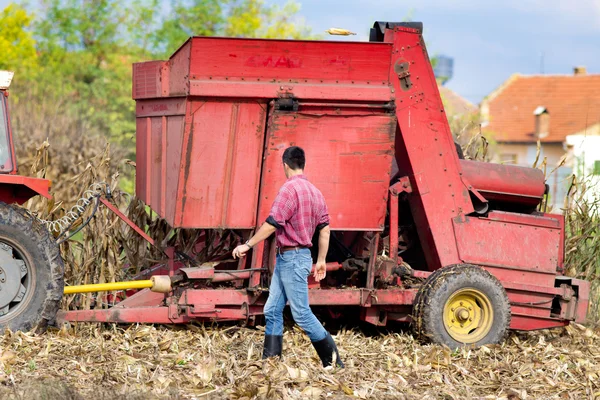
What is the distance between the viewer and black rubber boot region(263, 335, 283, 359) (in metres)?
6.80

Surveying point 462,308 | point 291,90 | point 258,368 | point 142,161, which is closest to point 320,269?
point 258,368

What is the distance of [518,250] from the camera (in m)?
8.16

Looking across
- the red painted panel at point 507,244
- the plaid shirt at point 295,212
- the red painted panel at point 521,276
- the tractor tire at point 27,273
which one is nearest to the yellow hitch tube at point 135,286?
the tractor tire at point 27,273

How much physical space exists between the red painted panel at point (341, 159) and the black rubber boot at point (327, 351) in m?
1.25

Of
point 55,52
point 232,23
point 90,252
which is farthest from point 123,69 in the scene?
point 90,252

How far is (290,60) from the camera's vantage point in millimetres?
7438

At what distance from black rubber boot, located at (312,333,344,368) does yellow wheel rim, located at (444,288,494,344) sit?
1397mm

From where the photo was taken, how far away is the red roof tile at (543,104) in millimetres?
42594

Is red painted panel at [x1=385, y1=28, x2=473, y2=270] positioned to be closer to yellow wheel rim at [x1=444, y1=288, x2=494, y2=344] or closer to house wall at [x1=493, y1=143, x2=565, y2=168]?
yellow wheel rim at [x1=444, y1=288, x2=494, y2=344]

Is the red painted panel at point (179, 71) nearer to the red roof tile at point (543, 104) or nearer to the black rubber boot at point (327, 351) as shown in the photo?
the black rubber boot at point (327, 351)

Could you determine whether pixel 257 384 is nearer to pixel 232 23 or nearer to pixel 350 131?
pixel 350 131

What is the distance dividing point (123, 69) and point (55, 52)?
223cm

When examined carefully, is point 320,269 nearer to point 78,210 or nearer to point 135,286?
point 135,286

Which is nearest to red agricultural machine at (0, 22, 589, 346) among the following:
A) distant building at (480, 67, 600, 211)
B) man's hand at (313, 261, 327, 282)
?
man's hand at (313, 261, 327, 282)
